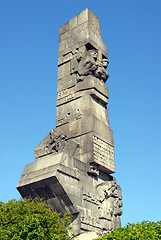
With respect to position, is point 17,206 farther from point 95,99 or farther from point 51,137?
point 95,99

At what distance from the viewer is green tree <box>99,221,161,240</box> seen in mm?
13492

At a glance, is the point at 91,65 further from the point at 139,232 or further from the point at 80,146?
the point at 139,232

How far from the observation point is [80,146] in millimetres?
22422

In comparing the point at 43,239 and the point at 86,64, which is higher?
the point at 86,64

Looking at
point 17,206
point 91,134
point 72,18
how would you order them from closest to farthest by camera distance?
point 17,206 < point 91,134 < point 72,18

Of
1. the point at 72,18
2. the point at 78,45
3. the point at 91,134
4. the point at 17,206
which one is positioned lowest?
the point at 17,206

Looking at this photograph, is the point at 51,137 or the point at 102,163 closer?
the point at 102,163

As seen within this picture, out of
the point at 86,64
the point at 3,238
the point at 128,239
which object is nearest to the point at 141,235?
the point at 128,239

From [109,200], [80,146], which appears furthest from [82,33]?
[109,200]

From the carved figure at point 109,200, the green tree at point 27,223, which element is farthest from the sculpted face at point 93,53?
the green tree at point 27,223

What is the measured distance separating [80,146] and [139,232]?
9.29 meters

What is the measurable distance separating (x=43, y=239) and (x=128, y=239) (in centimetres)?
373

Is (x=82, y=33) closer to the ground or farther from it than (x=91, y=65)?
farther from it

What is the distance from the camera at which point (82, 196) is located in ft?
66.4
